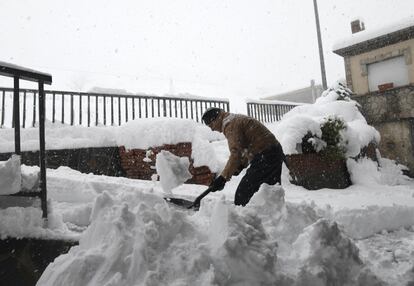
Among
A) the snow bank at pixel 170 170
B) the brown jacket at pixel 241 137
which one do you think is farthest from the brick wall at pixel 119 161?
the brown jacket at pixel 241 137

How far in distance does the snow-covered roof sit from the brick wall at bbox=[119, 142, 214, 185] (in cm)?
1095

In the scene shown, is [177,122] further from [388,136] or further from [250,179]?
[388,136]

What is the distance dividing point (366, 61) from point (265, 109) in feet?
16.8

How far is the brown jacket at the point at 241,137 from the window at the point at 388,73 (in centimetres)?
1193

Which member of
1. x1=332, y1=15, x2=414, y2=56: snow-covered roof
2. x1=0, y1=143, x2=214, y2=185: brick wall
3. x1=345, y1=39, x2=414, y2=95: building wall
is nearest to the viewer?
x1=0, y1=143, x2=214, y2=185: brick wall

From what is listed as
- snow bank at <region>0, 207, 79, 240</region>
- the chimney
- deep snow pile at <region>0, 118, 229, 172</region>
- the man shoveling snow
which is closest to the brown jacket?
the man shoveling snow

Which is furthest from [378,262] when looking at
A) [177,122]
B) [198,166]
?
[177,122]

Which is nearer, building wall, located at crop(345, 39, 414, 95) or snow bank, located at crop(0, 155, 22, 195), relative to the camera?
snow bank, located at crop(0, 155, 22, 195)

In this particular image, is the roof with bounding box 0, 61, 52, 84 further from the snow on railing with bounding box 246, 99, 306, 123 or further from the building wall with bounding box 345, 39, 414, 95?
the building wall with bounding box 345, 39, 414, 95

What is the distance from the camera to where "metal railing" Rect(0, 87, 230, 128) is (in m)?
7.40

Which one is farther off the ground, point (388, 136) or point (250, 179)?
point (388, 136)

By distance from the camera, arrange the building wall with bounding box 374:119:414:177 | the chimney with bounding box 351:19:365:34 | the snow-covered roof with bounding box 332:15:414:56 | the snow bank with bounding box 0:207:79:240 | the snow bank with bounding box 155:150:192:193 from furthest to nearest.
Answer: the chimney with bounding box 351:19:365:34
the snow-covered roof with bounding box 332:15:414:56
the building wall with bounding box 374:119:414:177
the snow bank with bounding box 155:150:192:193
the snow bank with bounding box 0:207:79:240

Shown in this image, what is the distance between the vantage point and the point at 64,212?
132 inches

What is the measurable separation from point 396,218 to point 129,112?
22.7ft
